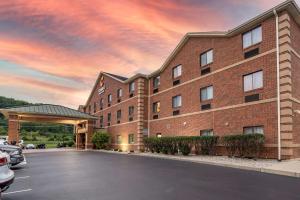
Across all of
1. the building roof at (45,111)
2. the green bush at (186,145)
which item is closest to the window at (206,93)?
the green bush at (186,145)

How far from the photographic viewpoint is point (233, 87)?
834 inches

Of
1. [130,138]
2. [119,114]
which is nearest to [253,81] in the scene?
[130,138]

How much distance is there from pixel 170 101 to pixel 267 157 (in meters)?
13.3

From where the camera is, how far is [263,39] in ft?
62.4

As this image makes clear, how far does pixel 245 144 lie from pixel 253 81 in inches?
179

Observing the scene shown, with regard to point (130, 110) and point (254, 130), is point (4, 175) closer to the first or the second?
point (254, 130)

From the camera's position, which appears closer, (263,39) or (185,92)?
(263,39)

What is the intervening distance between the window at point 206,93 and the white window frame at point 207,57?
2.22m

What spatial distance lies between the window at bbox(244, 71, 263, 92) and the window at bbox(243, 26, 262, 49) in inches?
88.6

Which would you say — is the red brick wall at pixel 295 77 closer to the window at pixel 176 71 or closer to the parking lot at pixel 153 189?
the parking lot at pixel 153 189

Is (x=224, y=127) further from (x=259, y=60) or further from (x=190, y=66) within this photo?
(x=190, y=66)

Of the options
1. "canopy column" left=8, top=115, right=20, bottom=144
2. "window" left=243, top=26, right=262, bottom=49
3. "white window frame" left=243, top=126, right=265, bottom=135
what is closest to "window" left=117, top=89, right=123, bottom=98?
"canopy column" left=8, top=115, right=20, bottom=144

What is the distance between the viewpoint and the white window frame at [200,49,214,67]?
24.0 metres

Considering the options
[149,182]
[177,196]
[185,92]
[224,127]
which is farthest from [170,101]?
[177,196]
